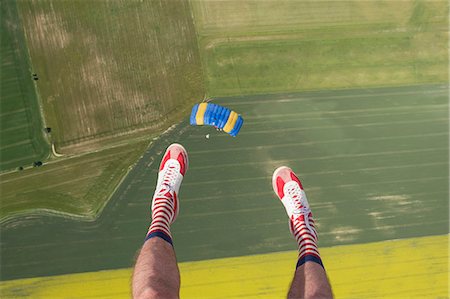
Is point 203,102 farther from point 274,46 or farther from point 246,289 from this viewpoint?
point 246,289

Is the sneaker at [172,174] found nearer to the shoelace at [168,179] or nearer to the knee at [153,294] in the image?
the shoelace at [168,179]

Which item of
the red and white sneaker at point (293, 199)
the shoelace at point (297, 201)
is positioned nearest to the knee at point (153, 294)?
the red and white sneaker at point (293, 199)

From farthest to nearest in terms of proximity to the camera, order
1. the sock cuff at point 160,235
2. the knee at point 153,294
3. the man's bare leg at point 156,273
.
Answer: the sock cuff at point 160,235 < the man's bare leg at point 156,273 < the knee at point 153,294

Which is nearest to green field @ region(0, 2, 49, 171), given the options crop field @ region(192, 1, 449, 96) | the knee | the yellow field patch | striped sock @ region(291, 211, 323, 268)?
the yellow field patch

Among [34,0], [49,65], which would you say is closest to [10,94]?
[49,65]

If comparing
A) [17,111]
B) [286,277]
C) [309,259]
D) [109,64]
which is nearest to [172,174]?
[109,64]

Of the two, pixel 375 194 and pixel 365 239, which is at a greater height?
pixel 375 194
